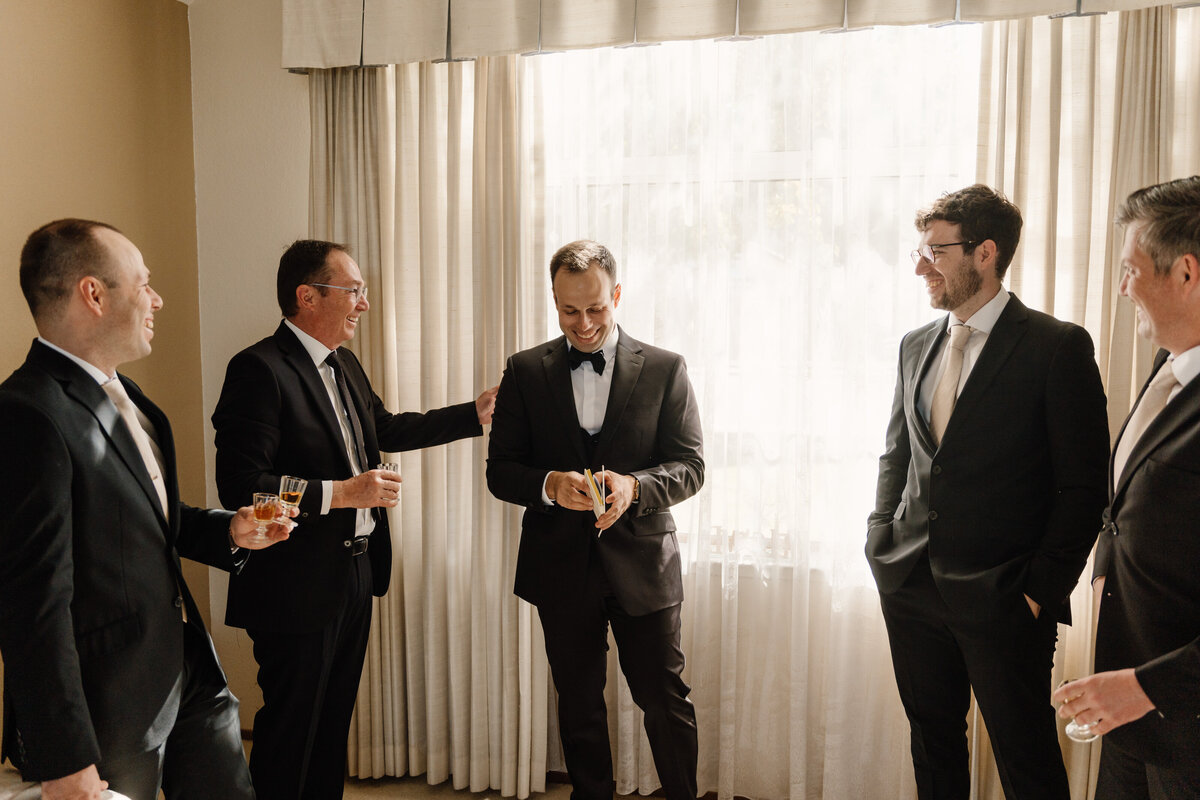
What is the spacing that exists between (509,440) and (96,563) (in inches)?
47.7

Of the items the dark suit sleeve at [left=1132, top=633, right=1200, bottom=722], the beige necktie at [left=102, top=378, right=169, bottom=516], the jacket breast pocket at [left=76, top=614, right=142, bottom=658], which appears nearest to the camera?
the dark suit sleeve at [left=1132, top=633, right=1200, bottom=722]

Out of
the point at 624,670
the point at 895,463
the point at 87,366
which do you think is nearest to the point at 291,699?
the point at 624,670

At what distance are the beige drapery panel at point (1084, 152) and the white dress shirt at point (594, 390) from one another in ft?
4.47

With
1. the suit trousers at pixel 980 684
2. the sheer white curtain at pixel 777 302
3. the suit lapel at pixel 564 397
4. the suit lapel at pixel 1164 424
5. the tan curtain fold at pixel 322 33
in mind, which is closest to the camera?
the suit lapel at pixel 1164 424

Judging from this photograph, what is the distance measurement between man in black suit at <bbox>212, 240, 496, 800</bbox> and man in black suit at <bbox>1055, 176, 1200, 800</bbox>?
1.87 meters

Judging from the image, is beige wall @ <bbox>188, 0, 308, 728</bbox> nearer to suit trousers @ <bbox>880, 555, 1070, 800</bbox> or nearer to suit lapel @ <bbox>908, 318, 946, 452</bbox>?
suit lapel @ <bbox>908, 318, 946, 452</bbox>

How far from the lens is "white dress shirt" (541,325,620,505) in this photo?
8.69 ft

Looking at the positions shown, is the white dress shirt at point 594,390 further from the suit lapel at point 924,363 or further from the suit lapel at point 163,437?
the suit lapel at point 163,437

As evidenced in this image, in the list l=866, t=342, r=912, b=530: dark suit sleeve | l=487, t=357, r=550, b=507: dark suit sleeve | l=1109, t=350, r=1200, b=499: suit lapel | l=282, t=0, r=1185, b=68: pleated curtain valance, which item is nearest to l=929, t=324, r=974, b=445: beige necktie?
l=866, t=342, r=912, b=530: dark suit sleeve

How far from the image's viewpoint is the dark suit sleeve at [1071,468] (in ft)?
6.69

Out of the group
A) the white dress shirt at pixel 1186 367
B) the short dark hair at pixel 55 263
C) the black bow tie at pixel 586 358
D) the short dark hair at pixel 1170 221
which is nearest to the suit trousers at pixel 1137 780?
the white dress shirt at pixel 1186 367

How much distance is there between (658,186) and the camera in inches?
120

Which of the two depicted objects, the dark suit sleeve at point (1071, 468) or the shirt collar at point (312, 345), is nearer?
the dark suit sleeve at point (1071, 468)

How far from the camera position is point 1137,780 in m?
1.79
